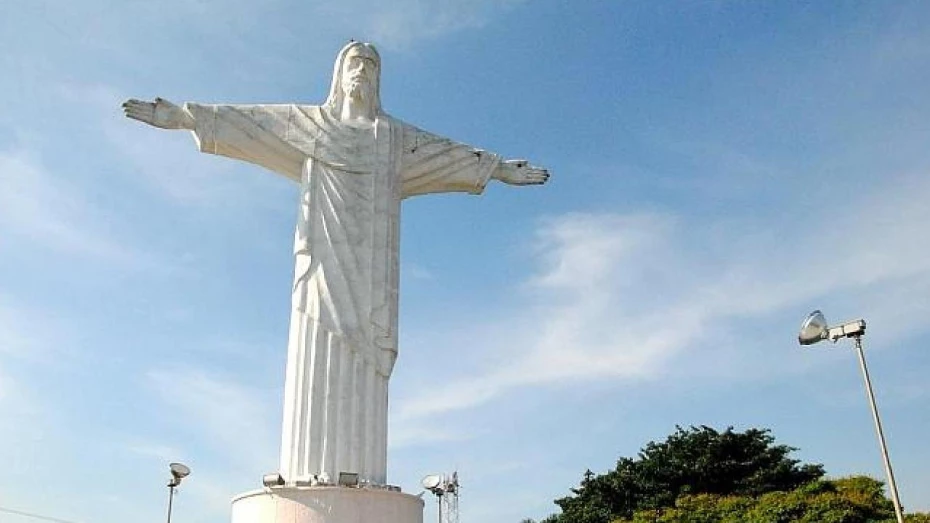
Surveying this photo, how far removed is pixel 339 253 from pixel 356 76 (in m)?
2.38

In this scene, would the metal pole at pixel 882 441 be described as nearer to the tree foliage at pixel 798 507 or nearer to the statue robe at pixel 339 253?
the statue robe at pixel 339 253

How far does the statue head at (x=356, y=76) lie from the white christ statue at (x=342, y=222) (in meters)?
0.02

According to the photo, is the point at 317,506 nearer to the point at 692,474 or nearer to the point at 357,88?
the point at 357,88

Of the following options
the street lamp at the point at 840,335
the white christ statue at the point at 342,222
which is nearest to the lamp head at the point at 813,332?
the street lamp at the point at 840,335

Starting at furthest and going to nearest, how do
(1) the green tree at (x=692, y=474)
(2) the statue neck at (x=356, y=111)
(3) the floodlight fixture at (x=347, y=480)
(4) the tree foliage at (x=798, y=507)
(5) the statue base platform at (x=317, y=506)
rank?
(1) the green tree at (x=692, y=474) → (4) the tree foliage at (x=798, y=507) → (2) the statue neck at (x=356, y=111) → (3) the floodlight fixture at (x=347, y=480) → (5) the statue base platform at (x=317, y=506)

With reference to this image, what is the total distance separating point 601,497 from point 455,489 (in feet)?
37.7

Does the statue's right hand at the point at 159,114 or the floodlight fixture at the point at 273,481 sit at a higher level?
the statue's right hand at the point at 159,114

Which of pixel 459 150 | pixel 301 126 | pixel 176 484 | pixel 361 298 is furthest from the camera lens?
pixel 176 484

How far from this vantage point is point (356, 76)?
11242 millimetres

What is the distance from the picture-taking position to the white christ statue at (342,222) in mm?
9617

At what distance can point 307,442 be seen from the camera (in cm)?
947

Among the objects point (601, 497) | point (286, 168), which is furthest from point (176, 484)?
point (601, 497)

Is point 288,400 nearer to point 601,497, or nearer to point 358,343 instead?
point 358,343

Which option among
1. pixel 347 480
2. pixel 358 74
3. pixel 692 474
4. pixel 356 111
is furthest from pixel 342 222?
pixel 692 474
